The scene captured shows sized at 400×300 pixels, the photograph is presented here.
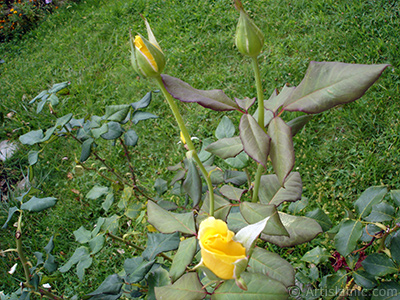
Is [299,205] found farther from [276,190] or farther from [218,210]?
[218,210]

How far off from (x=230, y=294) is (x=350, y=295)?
69cm

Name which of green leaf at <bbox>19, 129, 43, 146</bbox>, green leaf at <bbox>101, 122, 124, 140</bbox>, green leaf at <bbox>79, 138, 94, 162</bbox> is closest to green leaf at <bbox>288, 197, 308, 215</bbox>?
green leaf at <bbox>101, 122, 124, 140</bbox>

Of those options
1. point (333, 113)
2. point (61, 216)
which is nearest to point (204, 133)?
point (333, 113)

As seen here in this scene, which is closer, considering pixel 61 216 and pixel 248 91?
pixel 61 216

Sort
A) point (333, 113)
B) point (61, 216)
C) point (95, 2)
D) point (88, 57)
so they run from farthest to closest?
point (95, 2)
point (88, 57)
point (61, 216)
point (333, 113)

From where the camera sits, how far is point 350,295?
1104mm

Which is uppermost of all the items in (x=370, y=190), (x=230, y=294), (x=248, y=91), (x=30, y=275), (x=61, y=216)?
A: (x=230, y=294)

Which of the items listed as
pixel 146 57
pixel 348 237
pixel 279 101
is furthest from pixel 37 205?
pixel 348 237

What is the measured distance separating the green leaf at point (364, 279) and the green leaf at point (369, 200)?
0.18 m

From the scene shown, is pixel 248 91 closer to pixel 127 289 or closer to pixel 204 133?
pixel 204 133

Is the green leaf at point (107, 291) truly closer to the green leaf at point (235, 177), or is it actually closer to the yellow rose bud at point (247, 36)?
the green leaf at point (235, 177)

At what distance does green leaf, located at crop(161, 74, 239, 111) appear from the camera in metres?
0.64

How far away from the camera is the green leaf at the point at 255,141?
23.8 inches

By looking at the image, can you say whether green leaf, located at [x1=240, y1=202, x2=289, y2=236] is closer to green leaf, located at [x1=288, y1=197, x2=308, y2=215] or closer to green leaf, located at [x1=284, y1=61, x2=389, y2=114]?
green leaf, located at [x1=284, y1=61, x2=389, y2=114]
